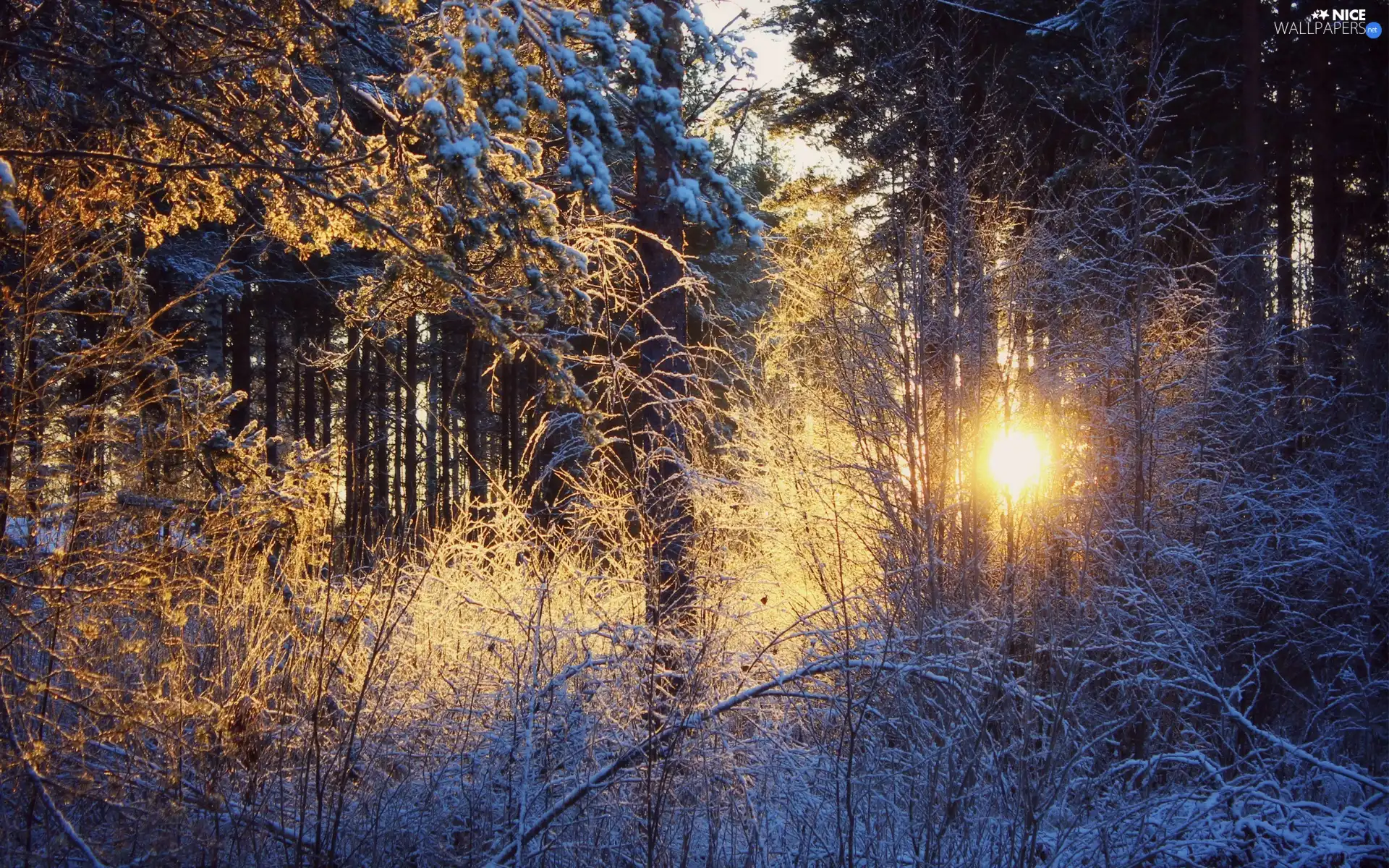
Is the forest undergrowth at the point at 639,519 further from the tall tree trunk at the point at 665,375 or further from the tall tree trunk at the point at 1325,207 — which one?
the tall tree trunk at the point at 1325,207

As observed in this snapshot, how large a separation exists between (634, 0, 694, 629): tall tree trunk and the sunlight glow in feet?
9.51

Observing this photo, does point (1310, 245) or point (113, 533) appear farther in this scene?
point (1310, 245)

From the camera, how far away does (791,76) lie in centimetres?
1545

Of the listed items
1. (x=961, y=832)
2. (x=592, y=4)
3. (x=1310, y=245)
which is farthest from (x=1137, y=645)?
(x=1310, y=245)

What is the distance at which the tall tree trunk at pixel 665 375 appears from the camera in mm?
6027

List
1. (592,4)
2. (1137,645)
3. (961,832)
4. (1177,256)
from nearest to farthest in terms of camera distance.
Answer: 1. (961,832)
2. (592,4)
3. (1137,645)
4. (1177,256)

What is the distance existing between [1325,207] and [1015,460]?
881cm

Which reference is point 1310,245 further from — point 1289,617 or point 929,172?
point 929,172

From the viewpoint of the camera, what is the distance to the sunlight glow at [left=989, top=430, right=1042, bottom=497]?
8.08m

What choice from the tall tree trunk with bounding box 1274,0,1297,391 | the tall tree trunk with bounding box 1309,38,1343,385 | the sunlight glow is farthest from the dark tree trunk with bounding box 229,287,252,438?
the tall tree trunk with bounding box 1309,38,1343,385

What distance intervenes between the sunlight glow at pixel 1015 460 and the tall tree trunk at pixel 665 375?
114 inches

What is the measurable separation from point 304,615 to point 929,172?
6049 mm

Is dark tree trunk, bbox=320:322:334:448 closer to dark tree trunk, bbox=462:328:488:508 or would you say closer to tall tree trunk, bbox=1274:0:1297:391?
dark tree trunk, bbox=462:328:488:508

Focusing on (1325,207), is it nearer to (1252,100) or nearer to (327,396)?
(1252,100)
